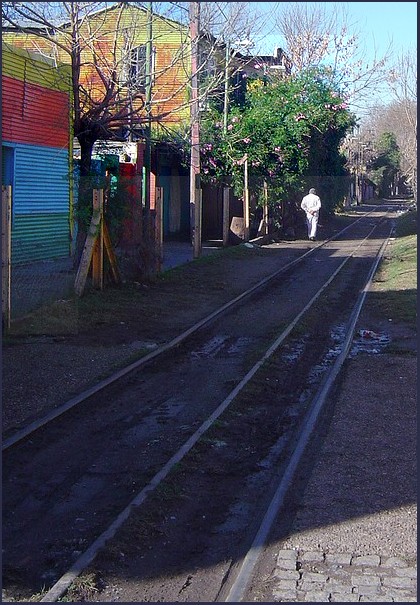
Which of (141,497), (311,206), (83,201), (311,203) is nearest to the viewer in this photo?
(141,497)

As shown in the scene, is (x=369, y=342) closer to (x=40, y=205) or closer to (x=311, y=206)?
(x=40, y=205)

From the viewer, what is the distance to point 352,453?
7.38m

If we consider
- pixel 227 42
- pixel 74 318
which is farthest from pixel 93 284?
pixel 227 42

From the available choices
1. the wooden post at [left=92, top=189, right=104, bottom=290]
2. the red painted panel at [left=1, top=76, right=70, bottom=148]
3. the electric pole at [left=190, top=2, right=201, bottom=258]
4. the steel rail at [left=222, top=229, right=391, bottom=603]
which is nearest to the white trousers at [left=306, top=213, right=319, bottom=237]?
the electric pole at [left=190, top=2, right=201, bottom=258]

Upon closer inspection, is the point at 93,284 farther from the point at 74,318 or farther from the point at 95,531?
the point at 95,531

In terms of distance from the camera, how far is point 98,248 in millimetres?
16281

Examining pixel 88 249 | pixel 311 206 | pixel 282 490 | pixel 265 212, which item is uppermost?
pixel 311 206

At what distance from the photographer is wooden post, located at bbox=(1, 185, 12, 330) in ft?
39.1

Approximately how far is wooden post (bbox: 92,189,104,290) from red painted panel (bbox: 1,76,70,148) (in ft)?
14.4

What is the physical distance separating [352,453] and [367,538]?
71.1 inches

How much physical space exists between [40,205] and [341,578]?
17.7 m

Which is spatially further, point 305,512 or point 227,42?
point 227,42

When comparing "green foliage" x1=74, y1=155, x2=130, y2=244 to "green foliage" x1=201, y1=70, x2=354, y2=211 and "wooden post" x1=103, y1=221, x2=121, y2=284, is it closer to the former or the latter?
"wooden post" x1=103, y1=221, x2=121, y2=284

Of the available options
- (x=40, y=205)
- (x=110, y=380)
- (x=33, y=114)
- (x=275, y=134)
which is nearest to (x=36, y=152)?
(x=33, y=114)
